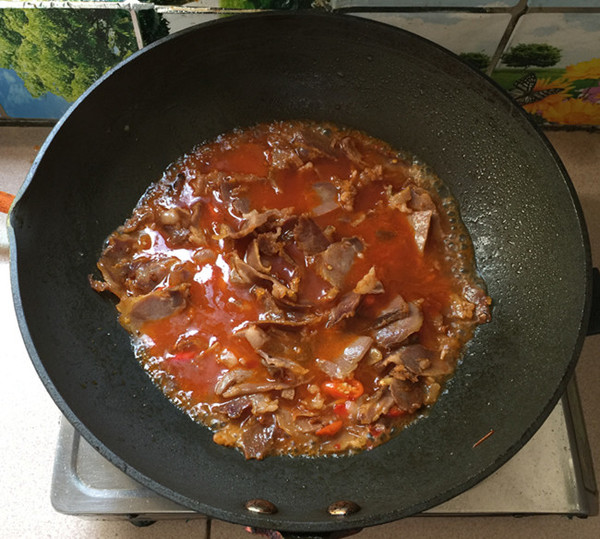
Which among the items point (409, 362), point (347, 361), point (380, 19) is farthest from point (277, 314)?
point (380, 19)

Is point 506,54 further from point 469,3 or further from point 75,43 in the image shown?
point 75,43

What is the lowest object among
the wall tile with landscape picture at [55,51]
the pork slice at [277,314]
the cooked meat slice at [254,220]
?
the pork slice at [277,314]

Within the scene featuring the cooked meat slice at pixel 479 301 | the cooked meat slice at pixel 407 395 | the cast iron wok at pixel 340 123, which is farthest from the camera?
the cooked meat slice at pixel 479 301

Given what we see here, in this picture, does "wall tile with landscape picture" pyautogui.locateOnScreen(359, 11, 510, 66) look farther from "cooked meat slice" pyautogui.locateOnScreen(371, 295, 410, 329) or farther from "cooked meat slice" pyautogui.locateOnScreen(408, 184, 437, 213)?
"cooked meat slice" pyautogui.locateOnScreen(371, 295, 410, 329)

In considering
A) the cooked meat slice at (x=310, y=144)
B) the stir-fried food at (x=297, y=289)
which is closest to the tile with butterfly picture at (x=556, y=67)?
the stir-fried food at (x=297, y=289)

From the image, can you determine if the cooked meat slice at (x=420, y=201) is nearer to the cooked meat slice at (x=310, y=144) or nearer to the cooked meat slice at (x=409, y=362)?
the cooked meat slice at (x=310, y=144)

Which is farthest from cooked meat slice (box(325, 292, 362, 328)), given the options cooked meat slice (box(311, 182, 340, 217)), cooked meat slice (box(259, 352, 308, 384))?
cooked meat slice (box(311, 182, 340, 217))
